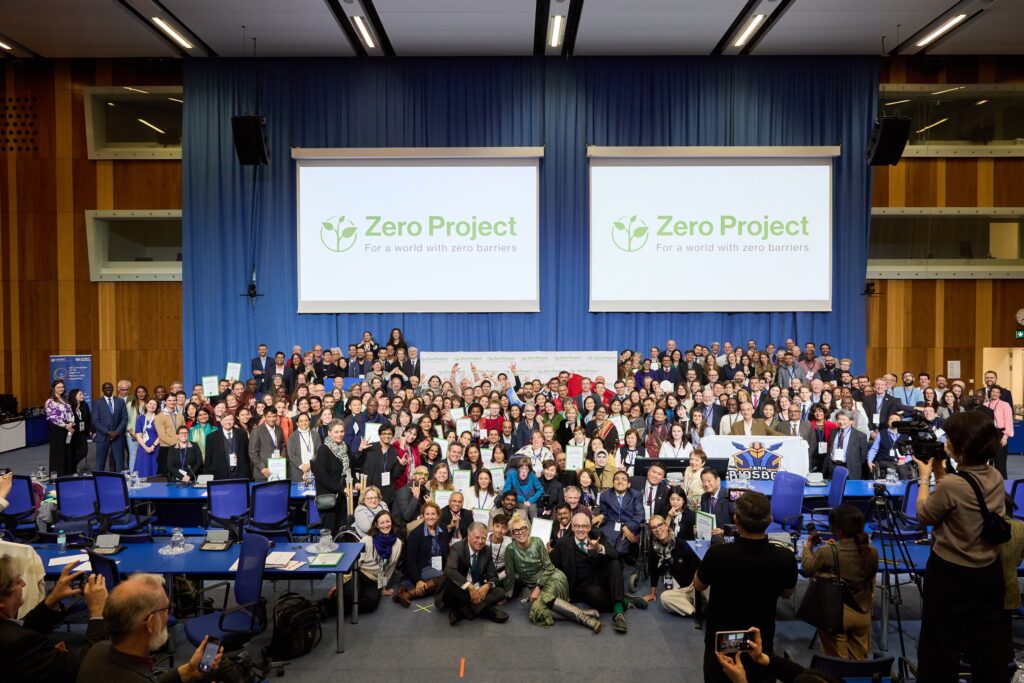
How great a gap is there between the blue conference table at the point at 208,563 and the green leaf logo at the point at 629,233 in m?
9.96

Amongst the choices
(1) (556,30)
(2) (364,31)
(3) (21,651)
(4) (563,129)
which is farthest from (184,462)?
(4) (563,129)

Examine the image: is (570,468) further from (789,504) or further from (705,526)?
(789,504)

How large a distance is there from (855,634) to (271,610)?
5.01 meters

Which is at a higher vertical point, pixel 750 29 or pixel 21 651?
pixel 750 29

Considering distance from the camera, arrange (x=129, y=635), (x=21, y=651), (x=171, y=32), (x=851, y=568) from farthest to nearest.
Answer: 1. (x=171, y=32)
2. (x=851, y=568)
3. (x=21, y=651)
4. (x=129, y=635)

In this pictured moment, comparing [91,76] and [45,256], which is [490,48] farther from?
[45,256]

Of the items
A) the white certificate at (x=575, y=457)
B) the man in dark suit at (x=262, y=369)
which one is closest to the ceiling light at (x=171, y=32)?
the man in dark suit at (x=262, y=369)

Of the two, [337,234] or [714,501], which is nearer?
[714,501]

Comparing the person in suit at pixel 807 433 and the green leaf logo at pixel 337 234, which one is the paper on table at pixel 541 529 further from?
the green leaf logo at pixel 337 234

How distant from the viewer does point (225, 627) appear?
4.94 meters

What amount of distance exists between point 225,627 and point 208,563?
828mm

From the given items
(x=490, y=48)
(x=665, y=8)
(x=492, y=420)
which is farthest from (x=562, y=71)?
(x=492, y=420)

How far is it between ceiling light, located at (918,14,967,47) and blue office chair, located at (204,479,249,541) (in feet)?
47.8

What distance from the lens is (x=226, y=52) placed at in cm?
1455
